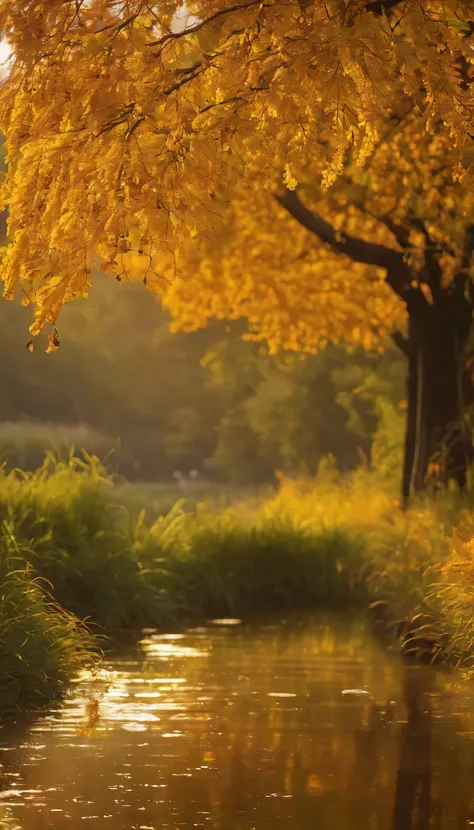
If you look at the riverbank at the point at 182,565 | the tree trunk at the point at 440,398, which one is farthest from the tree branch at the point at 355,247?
the riverbank at the point at 182,565

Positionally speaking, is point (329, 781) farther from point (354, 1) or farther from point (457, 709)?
point (354, 1)

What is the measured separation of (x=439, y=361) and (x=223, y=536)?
361cm

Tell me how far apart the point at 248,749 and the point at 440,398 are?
11.6 m

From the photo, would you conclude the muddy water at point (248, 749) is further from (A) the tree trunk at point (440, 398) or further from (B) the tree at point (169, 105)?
A: (A) the tree trunk at point (440, 398)

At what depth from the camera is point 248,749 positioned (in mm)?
10281

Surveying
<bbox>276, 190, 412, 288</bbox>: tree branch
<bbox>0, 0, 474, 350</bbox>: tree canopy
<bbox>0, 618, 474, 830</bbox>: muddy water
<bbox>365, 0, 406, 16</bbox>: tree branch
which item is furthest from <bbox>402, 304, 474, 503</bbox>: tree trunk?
<bbox>365, 0, 406, 16</bbox>: tree branch

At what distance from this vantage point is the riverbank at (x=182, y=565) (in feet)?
42.9

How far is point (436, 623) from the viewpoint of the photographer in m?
14.6

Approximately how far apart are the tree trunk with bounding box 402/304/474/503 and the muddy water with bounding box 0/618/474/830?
6248 millimetres

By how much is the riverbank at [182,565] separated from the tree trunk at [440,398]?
97cm

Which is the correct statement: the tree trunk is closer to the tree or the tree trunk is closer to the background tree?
the tree

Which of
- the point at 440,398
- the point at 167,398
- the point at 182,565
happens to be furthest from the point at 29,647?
the point at 167,398

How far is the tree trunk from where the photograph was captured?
21.1 metres

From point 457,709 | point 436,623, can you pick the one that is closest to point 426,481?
point 436,623
